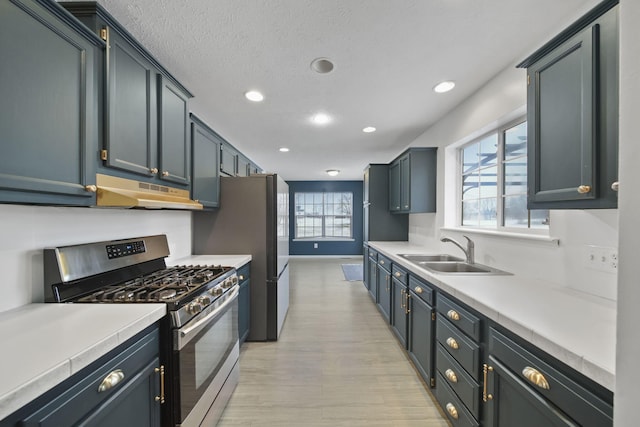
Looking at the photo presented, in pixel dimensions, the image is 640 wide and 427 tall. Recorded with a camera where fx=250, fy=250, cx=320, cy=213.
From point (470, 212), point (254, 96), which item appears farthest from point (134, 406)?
point (470, 212)

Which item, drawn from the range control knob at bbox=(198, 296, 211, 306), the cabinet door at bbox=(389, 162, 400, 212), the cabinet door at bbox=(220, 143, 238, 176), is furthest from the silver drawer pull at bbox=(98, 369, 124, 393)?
the cabinet door at bbox=(389, 162, 400, 212)

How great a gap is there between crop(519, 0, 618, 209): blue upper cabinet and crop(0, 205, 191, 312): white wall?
2525 millimetres

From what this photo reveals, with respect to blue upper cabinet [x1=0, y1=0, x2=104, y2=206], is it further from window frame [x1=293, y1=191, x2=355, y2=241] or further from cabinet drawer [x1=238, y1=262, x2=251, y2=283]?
window frame [x1=293, y1=191, x2=355, y2=241]

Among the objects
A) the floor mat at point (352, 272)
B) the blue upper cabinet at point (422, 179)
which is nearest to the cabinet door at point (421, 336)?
the blue upper cabinet at point (422, 179)

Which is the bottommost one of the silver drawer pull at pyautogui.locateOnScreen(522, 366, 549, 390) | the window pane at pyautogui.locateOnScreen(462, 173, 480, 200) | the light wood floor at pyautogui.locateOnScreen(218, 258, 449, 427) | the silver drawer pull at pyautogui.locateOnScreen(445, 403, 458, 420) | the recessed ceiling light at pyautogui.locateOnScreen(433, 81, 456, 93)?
the light wood floor at pyautogui.locateOnScreen(218, 258, 449, 427)

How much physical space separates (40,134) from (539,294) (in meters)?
2.40

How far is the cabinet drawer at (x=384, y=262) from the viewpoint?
9.58 ft

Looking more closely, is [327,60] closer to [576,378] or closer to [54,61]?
[54,61]

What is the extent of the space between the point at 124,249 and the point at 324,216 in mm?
6578

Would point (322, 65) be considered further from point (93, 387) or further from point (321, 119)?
point (93, 387)

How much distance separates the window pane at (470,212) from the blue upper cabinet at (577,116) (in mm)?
1371

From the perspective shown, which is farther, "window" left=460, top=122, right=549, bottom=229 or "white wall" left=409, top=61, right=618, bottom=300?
"window" left=460, top=122, right=549, bottom=229

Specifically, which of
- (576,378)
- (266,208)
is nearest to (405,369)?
(576,378)

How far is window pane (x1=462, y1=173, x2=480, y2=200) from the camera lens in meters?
2.55
